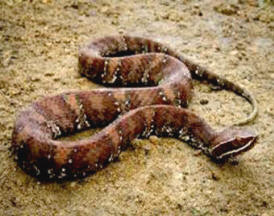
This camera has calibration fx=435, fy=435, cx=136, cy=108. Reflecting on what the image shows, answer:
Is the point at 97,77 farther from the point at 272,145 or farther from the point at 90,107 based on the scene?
the point at 272,145

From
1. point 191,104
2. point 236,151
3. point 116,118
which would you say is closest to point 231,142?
point 236,151

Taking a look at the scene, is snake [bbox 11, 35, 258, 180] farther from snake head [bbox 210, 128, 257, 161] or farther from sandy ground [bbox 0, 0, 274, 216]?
sandy ground [bbox 0, 0, 274, 216]

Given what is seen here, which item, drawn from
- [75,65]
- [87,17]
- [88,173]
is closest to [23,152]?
[88,173]

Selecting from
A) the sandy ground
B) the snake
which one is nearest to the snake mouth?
the snake

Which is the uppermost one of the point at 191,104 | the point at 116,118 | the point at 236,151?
the point at 236,151

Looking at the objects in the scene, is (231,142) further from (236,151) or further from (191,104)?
(191,104)

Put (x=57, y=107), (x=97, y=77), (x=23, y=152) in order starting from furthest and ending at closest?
(x=97, y=77) → (x=57, y=107) → (x=23, y=152)
